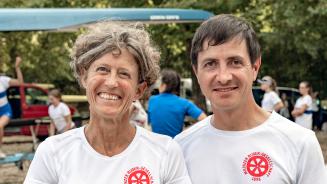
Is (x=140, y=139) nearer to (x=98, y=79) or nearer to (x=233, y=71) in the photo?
(x=98, y=79)

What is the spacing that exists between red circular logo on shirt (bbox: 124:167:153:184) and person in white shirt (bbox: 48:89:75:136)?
10509mm

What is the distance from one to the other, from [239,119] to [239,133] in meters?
0.06

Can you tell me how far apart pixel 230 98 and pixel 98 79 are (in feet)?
1.70

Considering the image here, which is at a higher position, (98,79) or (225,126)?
(98,79)

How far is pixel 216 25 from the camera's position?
2545 millimetres

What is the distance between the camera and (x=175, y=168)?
7.98ft

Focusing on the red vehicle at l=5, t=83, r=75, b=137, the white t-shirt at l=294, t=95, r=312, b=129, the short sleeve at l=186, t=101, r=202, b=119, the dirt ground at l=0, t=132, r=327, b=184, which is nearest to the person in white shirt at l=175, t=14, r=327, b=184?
the short sleeve at l=186, t=101, r=202, b=119

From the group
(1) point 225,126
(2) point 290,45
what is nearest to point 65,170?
(1) point 225,126

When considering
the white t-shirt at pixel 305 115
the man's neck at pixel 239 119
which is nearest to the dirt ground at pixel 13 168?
the white t-shirt at pixel 305 115

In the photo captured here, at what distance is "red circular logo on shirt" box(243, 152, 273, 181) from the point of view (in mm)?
2479

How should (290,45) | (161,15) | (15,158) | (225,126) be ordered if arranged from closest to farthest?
(225,126), (15,158), (161,15), (290,45)

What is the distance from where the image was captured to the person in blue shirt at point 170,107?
784cm

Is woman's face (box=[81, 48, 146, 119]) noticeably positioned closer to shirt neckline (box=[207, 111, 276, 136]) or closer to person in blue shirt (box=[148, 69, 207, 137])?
shirt neckline (box=[207, 111, 276, 136])

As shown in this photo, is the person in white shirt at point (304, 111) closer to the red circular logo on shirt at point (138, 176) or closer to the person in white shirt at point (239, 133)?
the person in white shirt at point (239, 133)
